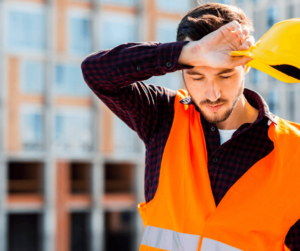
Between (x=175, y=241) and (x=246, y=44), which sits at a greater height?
(x=246, y=44)

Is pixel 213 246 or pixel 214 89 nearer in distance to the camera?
pixel 213 246

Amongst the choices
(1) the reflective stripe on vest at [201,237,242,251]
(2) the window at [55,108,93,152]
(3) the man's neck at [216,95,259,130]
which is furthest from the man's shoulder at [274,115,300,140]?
(2) the window at [55,108,93,152]

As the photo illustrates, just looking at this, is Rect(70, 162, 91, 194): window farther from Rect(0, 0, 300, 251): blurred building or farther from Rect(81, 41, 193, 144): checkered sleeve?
Rect(81, 41, 193, 144): checkered sleeve

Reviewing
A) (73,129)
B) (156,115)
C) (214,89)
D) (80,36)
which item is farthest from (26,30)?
(214,89)

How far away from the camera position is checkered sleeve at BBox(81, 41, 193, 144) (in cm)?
192

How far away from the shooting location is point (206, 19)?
1.96 metres

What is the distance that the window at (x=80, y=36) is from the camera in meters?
16.9

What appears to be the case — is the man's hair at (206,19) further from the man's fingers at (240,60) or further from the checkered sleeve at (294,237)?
the checkered sleeve at (294,237)

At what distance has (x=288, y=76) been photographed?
182 cm

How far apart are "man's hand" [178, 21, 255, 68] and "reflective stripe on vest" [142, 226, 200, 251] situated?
26.6 inches

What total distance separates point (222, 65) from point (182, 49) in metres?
0.18

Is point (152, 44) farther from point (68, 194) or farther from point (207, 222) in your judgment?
point (68, 194)

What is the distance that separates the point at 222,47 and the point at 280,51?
22 centimetres

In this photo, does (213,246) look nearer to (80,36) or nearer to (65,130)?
(65,130)
